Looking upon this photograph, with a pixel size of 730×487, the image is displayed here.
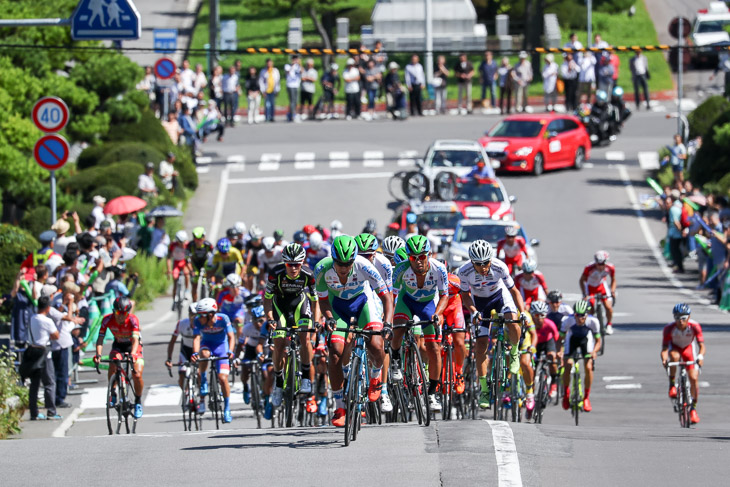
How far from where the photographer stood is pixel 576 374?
827 inches

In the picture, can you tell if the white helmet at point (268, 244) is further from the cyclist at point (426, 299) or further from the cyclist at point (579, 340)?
the cyclist at point (426, 299)

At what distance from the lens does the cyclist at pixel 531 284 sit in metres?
22.6

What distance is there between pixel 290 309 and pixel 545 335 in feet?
17.2

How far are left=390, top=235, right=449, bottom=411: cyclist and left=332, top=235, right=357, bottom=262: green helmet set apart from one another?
1.43m

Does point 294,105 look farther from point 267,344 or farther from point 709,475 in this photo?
point 709,475

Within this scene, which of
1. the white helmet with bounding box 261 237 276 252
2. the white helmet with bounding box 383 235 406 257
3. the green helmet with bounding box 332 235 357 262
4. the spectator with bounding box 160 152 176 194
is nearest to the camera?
the green helmet with bounding box 332 235 357 262

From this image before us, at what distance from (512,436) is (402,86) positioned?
117 ft

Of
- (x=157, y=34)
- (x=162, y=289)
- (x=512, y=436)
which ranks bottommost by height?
(x=162, y=289)

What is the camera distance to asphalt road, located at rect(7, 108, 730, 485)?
1288 centimetres

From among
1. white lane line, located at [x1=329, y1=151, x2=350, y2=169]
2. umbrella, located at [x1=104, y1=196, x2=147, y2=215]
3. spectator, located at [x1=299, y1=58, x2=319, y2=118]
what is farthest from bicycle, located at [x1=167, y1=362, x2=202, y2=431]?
spectator, located at [x1=299, y1=58, x2=319, y2=118]

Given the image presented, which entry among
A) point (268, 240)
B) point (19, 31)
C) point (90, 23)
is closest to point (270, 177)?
point (19, 31)

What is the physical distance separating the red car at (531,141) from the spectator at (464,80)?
706 centimetres

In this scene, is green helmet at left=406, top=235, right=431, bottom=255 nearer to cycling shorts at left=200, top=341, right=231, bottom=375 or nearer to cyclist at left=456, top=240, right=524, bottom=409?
cyclist at left=456, top=240, right=524, bottom=409

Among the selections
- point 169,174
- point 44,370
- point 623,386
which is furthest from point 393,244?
point 169,174
